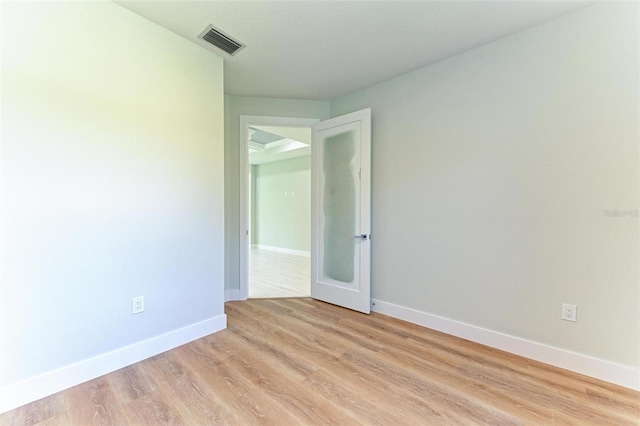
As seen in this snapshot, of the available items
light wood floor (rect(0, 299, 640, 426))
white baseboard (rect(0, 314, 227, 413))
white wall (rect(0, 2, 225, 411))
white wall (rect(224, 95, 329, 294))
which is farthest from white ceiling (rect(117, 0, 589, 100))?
light wood floor (rect(0, 299, 640, 426))

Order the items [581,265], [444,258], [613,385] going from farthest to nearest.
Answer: [444,258] → [581,265] → [613,385]

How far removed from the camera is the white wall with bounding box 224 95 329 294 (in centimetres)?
345

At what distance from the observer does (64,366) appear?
1707mm

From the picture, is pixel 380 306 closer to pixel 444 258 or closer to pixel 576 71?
pixel 444 258

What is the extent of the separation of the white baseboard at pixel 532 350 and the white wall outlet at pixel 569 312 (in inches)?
9.2

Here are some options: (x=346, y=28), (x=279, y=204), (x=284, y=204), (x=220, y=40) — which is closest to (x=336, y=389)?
(x=346, y=28)

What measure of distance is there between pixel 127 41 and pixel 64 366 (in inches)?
86.3

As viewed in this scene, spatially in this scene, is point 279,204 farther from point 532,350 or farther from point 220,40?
point 532,350

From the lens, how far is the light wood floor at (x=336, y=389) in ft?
4.88

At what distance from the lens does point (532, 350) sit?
2.09 metres

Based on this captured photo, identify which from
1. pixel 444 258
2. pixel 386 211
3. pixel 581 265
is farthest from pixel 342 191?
pixel 581 265

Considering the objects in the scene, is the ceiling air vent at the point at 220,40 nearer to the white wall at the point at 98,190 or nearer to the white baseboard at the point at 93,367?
the white wall at the point at 98,190

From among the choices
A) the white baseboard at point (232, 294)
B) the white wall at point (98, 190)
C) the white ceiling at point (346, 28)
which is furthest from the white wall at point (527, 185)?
the white wall at point (98, 190)

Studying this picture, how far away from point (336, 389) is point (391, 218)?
1.75m
